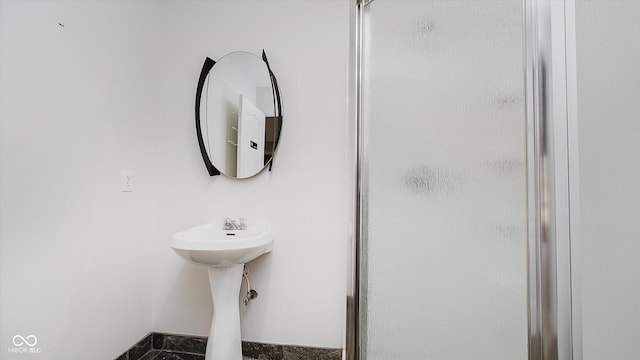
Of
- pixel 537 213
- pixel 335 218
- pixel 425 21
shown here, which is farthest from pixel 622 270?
pixel 335 218

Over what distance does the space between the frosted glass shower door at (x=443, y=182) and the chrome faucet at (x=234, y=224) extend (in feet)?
2.81

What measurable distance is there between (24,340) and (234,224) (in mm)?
869

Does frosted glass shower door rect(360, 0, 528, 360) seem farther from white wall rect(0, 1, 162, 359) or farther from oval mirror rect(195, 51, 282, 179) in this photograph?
white wall rect(0, 1, 162, 359)

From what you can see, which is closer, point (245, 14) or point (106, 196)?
point (106, 196)

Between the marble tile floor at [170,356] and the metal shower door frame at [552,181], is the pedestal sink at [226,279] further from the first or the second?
the metal shower door frame at [552,181]

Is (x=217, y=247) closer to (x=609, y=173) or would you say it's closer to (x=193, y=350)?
(x=193, y=350)

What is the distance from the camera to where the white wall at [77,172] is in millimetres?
1013

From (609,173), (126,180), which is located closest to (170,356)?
(126,180)

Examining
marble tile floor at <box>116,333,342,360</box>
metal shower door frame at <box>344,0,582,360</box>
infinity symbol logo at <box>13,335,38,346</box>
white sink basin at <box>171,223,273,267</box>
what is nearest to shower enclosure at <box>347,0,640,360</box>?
metal shower door frame at <box>344,0,582,360</box>

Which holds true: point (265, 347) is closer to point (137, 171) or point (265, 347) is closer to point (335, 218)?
point (335, 218)

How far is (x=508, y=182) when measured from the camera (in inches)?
25.6

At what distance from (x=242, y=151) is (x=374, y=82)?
3.04 ft

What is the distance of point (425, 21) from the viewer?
83 cm

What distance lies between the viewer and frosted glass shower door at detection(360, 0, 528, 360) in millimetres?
654
